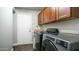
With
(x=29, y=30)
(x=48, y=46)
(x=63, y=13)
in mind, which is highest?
→ (x=63, y=13)

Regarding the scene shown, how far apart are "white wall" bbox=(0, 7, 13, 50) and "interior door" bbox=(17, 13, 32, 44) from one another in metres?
0.08

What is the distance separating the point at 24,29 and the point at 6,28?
18cm

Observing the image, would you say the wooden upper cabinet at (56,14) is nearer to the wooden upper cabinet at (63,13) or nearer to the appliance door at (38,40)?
the wooden upper cabinet at (63,13)

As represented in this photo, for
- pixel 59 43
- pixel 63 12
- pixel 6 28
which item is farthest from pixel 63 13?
pixel 6 28

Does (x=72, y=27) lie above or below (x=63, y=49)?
above

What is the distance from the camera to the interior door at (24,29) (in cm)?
97

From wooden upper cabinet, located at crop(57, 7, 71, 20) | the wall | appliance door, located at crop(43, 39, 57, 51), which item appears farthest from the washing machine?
wooden upper cabinet, located at crop(57, 7, 71, 20)

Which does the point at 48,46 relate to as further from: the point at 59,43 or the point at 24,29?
the point at 24,29

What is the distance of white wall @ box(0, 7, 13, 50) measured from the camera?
3.08 ft

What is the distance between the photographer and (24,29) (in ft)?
3.21
